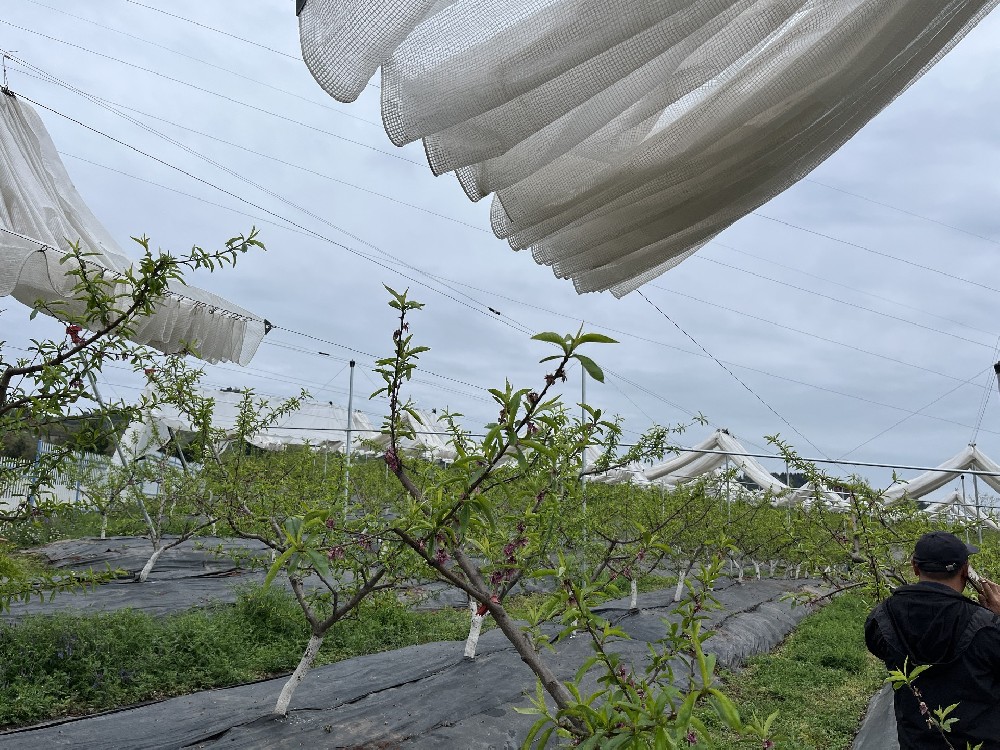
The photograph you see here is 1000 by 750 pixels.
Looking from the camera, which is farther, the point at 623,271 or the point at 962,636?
the point at 962,636

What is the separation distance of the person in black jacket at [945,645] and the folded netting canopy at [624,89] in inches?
64.0

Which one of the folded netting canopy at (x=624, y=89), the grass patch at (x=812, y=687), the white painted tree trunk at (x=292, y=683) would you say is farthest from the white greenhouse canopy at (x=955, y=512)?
the folded netting canopy at (x=624, y=89)

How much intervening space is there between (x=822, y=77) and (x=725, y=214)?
44 cm

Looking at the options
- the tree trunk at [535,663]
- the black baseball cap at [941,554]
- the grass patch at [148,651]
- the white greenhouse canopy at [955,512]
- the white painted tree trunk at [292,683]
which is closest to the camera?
the tree trunk at [535,663]

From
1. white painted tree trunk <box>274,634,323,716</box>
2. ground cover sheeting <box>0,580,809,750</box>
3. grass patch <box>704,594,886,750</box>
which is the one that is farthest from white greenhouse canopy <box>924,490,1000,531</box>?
white painted tree trunk <box>274,634,323,716</box>

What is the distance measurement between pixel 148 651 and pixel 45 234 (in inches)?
125

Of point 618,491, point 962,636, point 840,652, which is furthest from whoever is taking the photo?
point 618,491

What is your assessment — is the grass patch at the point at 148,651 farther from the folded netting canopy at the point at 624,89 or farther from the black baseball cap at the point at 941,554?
the folded netting canopy at the point at 624,89

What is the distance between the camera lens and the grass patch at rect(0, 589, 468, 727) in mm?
4832

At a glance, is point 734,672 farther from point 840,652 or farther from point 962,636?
point 962,636

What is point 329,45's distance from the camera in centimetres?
97

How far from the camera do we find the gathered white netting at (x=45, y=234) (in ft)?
11.8

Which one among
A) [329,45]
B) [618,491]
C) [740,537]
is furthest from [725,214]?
[740,537]

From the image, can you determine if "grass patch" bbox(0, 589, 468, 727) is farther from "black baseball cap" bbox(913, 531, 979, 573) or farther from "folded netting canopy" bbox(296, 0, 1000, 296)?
"folded netting canopy" bbox(296, 0, 1000, 296)
